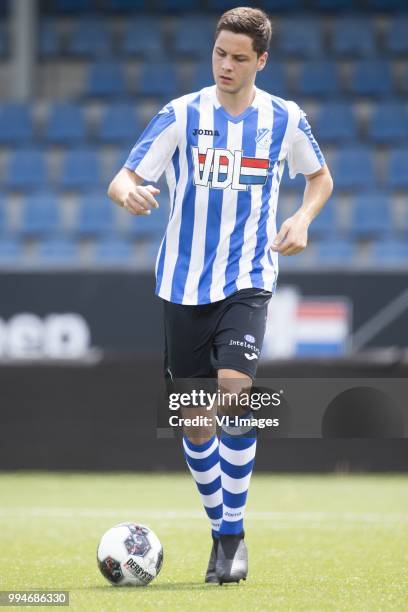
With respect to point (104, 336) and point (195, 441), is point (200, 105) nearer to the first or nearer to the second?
point (195, 441)

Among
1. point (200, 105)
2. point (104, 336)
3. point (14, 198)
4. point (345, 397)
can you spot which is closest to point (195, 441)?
point (200, 105)

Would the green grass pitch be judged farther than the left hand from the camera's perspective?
No

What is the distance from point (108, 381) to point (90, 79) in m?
5.98

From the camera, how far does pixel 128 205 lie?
4371 mm

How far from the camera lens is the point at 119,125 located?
13.7 m

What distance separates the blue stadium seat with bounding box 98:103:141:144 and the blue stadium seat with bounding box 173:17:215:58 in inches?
47.6

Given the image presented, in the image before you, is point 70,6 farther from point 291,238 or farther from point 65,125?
point 291,238

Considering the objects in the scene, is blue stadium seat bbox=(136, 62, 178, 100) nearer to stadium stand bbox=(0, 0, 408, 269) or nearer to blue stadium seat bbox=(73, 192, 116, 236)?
stadium stand bbox=(0, 0, 408, 269)

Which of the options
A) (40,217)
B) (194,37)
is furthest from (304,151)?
(194,37)

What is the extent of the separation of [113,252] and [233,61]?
784cm

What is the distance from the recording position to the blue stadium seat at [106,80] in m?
14.3

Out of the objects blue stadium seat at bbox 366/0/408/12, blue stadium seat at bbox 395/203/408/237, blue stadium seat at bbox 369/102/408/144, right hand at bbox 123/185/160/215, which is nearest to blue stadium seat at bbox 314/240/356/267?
blue stadium seat at bbox 395/203/408/237

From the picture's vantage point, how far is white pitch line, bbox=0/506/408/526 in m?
6.94

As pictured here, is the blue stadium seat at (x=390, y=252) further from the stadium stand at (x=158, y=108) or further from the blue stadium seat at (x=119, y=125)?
the blue stadium seat at (x=119, y=125)
